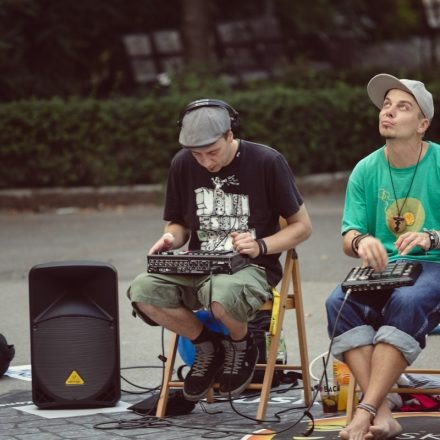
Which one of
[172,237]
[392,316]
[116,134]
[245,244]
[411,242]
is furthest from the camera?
[116,134]

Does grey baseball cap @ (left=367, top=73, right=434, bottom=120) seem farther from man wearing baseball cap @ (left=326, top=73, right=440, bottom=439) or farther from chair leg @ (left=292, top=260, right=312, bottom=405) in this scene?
chair leg @ (left=292, top=260, right=312, bottom=405)

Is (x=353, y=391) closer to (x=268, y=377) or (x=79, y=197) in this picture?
(x=268, y=377)

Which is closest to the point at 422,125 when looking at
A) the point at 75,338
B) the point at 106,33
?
the point at 75,338

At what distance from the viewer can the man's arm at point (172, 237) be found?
227 inches

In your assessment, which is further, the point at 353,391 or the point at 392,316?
the point at 353,391

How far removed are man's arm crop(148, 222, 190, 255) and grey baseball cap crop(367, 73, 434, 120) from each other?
121 cm

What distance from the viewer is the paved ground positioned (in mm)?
5531

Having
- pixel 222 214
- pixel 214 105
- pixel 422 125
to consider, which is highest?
pixel 214 105

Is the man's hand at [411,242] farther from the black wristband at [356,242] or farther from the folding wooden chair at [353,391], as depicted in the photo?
the folding wooden chair at [353,391]

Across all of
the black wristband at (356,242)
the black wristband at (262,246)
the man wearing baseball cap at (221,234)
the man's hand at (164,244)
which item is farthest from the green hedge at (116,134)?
the black wristband at (356,242)

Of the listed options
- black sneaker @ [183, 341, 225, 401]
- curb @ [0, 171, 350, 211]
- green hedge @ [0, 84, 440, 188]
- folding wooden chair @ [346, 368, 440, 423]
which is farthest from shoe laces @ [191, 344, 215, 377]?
curb @ [0, 171, 350, 211]

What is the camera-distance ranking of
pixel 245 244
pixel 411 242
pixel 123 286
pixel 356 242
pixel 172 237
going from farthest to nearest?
pixel 123 286 → pixel 172 237 → pixel 245 244 → pixel 356 242 → pixel 411 242

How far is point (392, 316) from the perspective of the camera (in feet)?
16.6

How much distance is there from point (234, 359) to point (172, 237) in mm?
684
